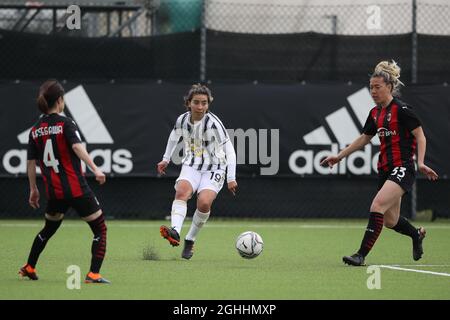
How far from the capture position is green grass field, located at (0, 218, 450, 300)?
833cm

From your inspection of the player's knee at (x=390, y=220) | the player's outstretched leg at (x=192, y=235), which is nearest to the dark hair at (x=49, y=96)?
the player's outstretched leg at (x=192, y=235)

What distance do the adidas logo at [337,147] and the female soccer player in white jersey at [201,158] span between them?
18.6 ft

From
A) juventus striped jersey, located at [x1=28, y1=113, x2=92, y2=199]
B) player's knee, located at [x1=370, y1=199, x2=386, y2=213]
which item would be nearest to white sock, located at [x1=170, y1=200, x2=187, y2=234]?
player's knee, located at [x1=370, y1=199, x2=386, y2=213]

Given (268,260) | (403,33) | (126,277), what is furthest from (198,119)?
(403,33)

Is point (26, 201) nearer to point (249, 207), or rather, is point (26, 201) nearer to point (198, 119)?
point (249, 207)

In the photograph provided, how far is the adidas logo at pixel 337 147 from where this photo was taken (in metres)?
17.4

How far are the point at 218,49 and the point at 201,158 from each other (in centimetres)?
615

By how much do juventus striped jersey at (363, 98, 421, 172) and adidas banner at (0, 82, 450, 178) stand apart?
6.47 m

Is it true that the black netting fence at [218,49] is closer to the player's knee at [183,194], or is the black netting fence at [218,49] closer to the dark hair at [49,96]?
the player's knee at [183,194]

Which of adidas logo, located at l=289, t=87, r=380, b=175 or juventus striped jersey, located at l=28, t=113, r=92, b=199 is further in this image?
adidas logo, located at l=289, t=87, r=380, b=175

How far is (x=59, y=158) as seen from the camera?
889cm

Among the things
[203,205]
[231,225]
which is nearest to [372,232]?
[203,205]

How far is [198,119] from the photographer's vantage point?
11.8 m

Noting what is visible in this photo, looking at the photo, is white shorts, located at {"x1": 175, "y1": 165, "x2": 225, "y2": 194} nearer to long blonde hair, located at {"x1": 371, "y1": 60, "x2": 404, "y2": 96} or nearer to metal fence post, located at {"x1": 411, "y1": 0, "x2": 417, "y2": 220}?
long blonde hair, located at {"x1": 371, "y1": 60, "x2": 404, "y2": 96}
